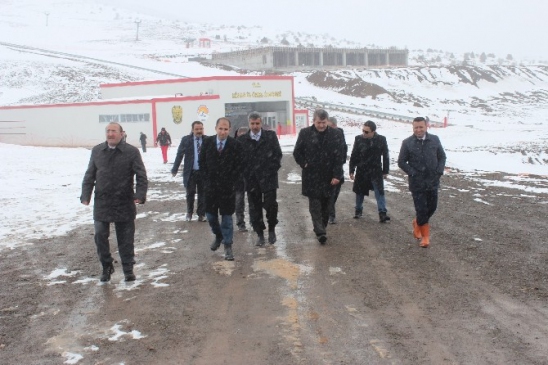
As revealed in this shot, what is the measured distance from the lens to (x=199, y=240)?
8.92 m

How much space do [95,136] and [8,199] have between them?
27.7 m

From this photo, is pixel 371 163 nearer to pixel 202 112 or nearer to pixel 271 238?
pixel 271 238

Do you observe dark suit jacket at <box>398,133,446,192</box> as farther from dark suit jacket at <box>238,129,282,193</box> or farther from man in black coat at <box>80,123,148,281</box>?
man in black coat at <box>80,123,148,281</box>

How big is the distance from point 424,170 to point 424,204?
0.48 meters

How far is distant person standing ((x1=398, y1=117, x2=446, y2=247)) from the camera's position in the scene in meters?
8.16

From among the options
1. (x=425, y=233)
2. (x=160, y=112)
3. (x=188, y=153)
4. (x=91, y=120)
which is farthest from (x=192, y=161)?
(x=91, y=120)

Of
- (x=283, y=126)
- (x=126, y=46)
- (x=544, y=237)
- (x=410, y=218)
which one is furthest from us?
(x=126, y=46)

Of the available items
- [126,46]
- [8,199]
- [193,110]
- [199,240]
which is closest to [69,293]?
[199,240]

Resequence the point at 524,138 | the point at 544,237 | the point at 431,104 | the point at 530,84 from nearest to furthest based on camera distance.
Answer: the point at 544,237 → the point at 524,138 → the point at 431,104 → the point at 530,84

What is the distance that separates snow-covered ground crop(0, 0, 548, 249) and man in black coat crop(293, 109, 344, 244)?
4.84 metres

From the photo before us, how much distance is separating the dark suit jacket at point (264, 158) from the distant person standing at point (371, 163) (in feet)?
7.79

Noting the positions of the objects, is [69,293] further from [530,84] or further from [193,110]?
[530,84]

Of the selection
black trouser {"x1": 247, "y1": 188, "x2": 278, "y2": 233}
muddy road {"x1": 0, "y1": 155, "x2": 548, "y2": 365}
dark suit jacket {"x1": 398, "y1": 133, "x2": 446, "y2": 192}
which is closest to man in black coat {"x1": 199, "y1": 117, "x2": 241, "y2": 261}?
muddy road {"x1": 0, "y1": 155, "x2": 548, "y2": 365}

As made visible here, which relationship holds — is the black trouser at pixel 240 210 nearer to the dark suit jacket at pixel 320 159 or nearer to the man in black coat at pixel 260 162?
the man in black coat at pixel 260 162
